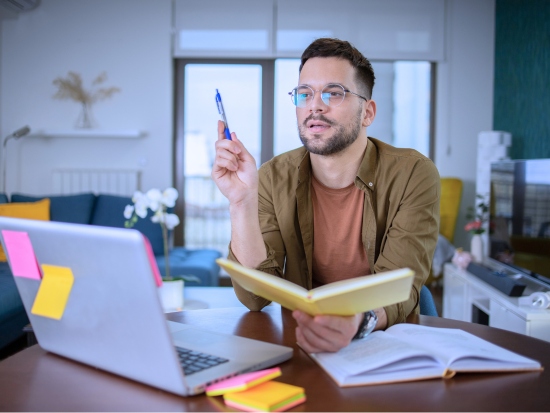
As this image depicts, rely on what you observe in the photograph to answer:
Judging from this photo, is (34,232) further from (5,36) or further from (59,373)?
(5,36)

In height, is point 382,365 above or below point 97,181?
below

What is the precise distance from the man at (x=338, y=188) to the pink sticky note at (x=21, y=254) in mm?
613

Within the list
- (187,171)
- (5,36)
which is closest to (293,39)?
(187,171)

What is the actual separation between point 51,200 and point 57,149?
1159mm

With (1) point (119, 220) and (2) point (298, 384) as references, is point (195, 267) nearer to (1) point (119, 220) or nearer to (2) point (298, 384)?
(1) point (119, 220)

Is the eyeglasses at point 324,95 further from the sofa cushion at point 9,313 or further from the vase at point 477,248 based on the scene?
the vase at point 477,248

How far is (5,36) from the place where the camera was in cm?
514

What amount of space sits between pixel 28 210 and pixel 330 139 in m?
3.02

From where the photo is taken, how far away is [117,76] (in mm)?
5129

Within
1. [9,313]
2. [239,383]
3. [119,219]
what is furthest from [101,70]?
[239,383]

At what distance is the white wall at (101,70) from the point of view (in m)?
5.12

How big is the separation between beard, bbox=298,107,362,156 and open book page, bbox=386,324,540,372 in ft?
2.37

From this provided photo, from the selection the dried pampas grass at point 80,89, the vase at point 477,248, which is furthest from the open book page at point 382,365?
the dried pampas grass at point 80,89

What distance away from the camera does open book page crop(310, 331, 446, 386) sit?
0.78 meters
